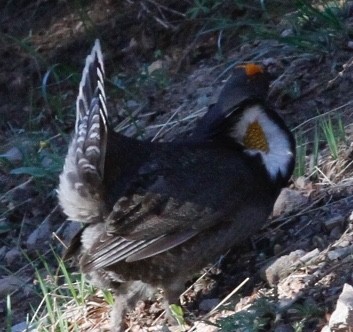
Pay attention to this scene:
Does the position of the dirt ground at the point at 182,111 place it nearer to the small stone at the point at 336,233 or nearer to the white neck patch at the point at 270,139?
the small stone at the point at 336,233

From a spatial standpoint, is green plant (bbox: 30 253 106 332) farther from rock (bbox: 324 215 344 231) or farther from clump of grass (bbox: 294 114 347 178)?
clump of grass (bbox: 294 114 347 178)

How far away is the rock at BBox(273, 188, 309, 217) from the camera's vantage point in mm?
5117

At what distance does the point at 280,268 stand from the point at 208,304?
0.38 meters

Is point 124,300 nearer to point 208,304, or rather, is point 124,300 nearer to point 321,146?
point 208,304

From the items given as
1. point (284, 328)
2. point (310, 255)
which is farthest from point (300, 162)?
point (284, 328)

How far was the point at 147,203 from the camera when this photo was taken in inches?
181

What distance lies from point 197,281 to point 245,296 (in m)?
0.45

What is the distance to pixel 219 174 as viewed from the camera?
15.6 ft

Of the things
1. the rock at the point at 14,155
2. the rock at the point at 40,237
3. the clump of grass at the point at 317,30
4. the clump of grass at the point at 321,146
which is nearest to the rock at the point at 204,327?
the clump of grass at the point at 321,146

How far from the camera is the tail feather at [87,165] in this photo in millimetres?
4574

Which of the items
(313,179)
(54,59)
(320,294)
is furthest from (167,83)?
(320,294)

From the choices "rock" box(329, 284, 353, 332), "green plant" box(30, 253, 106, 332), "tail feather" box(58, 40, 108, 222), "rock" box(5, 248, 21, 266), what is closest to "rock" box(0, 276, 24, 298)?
"rock" box(5, 248, 21, 266)

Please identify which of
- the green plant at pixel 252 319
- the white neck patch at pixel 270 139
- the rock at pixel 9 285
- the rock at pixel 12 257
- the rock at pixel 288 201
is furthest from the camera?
the rock at pixel 12 257

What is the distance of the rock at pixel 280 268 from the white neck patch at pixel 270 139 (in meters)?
0.50
